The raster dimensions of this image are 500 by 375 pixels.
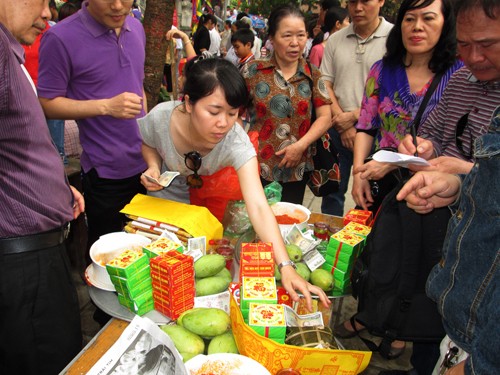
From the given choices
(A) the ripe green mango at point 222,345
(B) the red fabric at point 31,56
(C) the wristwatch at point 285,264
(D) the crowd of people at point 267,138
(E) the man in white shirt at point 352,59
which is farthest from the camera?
(B) the red fabric at point 31,56

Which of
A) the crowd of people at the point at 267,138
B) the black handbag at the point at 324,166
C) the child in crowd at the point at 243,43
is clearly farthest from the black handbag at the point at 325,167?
the child in crowd at the point at 243,43

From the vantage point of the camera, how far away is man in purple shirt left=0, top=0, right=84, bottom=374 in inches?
49.9

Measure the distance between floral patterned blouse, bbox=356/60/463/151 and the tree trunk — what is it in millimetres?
1823

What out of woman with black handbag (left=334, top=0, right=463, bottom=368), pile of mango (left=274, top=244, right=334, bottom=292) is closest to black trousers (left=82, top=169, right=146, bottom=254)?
pile of mango (left=274, top=244, right=334, bottom=292)

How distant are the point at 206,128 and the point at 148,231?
1.78ft

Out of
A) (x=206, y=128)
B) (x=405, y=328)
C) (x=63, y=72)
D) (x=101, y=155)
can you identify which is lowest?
(x=405, y=328)

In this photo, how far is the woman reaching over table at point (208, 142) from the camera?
1699mm

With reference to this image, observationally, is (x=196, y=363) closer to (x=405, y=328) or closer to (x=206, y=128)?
(x=405, y=328)

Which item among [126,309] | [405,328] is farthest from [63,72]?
[405,328]

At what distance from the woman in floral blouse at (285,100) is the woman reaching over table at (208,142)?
0.56 metres

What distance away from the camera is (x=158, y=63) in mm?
3262

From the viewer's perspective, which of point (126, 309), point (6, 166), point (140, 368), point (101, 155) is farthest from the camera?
point (101, 155)

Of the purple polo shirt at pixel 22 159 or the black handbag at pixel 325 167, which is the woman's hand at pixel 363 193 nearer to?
the black handbag at pixel 325 167

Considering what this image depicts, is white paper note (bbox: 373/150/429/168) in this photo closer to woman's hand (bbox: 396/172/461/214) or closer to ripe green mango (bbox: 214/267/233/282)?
woman's hand (bbox: 396/172/461/214)
